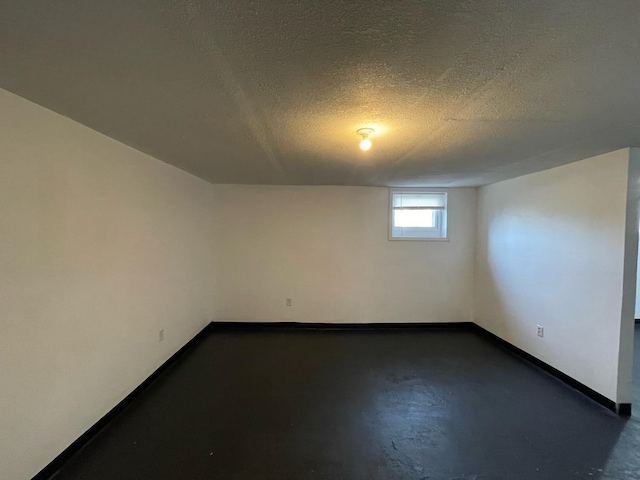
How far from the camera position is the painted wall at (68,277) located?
5.03ft

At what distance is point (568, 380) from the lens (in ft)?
9.34

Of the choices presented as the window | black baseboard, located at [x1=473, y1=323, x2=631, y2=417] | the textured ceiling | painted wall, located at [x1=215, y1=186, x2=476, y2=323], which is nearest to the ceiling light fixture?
the textured ceiling

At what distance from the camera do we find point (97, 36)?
1.00m

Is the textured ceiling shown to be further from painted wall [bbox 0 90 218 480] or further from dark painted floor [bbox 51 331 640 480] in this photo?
dark painted floor [bbox 51 331 640 480]

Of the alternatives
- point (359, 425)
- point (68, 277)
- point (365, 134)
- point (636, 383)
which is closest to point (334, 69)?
point (365, 134)

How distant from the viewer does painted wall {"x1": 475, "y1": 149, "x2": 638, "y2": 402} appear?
2.42 meters

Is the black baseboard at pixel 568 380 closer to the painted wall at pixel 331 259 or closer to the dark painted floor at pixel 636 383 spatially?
the dark painted floor at pixel 636 383

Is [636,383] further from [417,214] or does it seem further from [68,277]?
[68,277]

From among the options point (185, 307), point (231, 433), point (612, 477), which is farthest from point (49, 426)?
point (612, 477)

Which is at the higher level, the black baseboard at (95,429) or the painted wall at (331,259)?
the painted wall at (331,259)

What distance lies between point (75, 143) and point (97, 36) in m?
1.22

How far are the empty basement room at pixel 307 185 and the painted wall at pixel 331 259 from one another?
0.95 feet

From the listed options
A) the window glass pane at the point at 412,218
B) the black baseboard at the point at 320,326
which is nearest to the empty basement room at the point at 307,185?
the black baseboard at the point at 320,326

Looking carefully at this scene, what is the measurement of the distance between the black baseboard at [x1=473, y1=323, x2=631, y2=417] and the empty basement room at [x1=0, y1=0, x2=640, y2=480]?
26 mm
